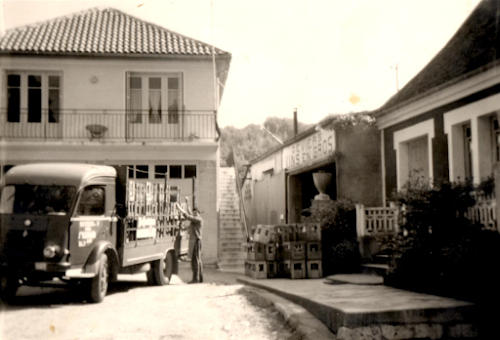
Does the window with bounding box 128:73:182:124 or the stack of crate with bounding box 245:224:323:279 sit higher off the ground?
the window with bounding box 128:73:182:124

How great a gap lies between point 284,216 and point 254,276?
9.40 m

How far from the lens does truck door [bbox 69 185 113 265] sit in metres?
9.48

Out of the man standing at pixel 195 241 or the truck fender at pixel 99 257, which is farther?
the man standing at pixel 195 241

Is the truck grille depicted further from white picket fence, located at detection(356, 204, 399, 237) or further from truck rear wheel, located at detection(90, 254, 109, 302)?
white picket fence, located at detection(356, 204, 399, 237)

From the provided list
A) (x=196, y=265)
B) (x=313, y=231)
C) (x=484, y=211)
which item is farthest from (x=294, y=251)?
(x=484, y=211)

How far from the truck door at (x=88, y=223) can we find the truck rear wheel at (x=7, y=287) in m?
1.18

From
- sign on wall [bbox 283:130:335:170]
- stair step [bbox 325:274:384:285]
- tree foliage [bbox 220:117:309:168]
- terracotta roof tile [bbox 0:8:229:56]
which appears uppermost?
terracotta roof tile [bbox 0:8:229:56]

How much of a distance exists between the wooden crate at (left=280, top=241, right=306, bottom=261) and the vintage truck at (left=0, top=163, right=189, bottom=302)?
3146 mm

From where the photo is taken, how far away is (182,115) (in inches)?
758

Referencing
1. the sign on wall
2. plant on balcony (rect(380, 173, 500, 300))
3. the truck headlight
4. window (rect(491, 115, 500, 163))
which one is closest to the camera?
plant on balcony (rect(380, 173, 500, 300))

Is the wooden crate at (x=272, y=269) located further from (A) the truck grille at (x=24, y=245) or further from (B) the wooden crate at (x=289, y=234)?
(A) the truck grille at (x=24, y=245)

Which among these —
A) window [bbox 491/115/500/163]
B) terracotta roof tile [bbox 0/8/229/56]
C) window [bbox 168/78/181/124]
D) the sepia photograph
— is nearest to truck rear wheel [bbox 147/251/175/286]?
the sepia photograph

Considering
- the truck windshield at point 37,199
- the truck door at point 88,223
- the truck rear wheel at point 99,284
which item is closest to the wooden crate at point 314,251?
the truck door at point 88,223

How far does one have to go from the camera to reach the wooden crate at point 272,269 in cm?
1288
